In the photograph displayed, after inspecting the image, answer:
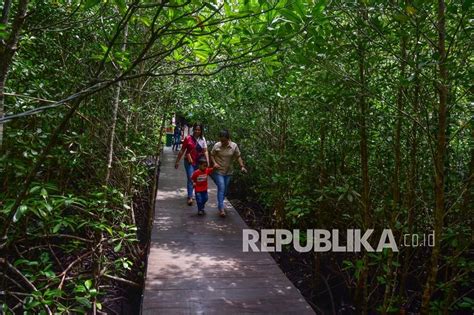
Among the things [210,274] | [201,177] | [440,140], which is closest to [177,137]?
[201,177]

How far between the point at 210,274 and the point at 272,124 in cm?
273

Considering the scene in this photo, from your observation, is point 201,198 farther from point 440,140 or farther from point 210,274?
point 440,140

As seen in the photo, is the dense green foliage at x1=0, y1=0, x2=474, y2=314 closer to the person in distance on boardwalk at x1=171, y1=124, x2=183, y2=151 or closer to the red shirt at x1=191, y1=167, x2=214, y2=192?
the red shirt at x1=191, y1=167, x2=214, y2=192

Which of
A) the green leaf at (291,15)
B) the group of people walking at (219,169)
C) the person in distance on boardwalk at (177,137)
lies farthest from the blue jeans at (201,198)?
the person in distance on boardwalk at (177,137)

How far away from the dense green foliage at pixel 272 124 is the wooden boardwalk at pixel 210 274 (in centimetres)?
41

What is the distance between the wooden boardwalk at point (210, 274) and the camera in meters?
3.00

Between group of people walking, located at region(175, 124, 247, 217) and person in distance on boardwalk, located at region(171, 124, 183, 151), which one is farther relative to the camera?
person in distance on boardwalk, located at region(171, 124, 183, 151)

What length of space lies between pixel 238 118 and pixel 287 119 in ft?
7.79

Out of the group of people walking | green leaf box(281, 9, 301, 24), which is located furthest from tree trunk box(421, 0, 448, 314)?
the group of people walking

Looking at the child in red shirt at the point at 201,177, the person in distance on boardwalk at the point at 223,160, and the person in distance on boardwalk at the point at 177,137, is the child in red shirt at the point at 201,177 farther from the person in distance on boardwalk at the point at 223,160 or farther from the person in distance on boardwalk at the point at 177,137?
the person in distance on boardwalk at the point at 177,137

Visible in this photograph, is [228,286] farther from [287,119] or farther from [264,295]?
[287,119]

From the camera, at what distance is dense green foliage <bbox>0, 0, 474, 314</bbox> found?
1.84m

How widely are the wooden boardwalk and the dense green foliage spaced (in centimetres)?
41

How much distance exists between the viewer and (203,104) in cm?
713
